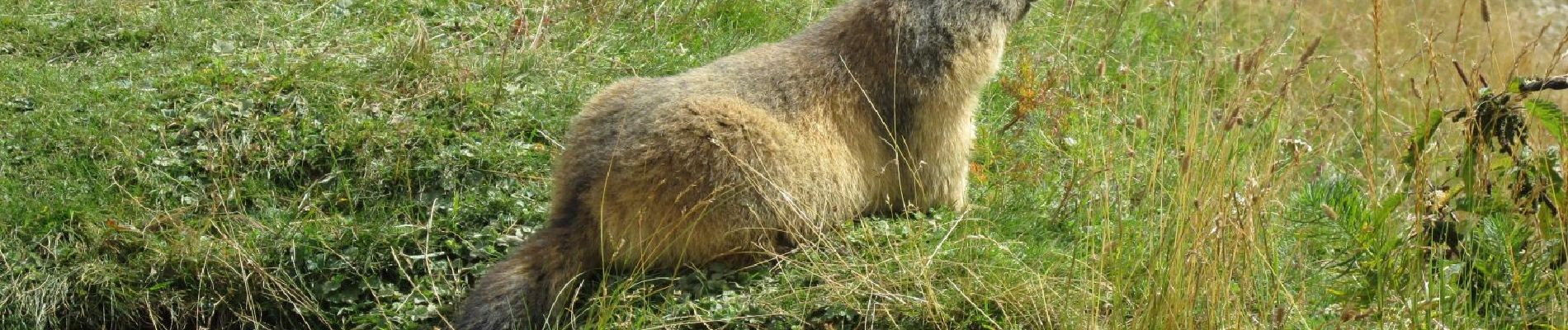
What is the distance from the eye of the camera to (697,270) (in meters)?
4.82

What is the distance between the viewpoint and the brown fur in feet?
15.0

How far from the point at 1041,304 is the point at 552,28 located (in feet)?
12.4

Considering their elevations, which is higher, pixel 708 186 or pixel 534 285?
pixel 708 186

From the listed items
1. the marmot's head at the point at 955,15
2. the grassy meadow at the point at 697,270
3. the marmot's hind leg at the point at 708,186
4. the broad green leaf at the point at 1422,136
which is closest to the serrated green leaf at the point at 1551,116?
the grassy meadow at the point at 697,270

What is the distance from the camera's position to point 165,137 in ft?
18.8

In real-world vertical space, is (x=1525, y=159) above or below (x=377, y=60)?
above

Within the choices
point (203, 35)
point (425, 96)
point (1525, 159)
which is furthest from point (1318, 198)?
point (203, 35)

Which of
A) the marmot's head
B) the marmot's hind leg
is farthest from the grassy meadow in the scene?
the marmot's head

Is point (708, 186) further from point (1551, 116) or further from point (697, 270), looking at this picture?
point (1551, 116)

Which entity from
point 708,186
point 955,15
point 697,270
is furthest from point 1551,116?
point 697,270

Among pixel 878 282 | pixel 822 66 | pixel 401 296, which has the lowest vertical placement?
pixel 401 296

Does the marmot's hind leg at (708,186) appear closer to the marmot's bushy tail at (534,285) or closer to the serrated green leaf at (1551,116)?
the marmot's bushy tail at (534,285)

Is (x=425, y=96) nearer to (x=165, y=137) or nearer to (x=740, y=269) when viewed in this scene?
(x=165, y=137)

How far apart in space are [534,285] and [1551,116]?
3164 mm
